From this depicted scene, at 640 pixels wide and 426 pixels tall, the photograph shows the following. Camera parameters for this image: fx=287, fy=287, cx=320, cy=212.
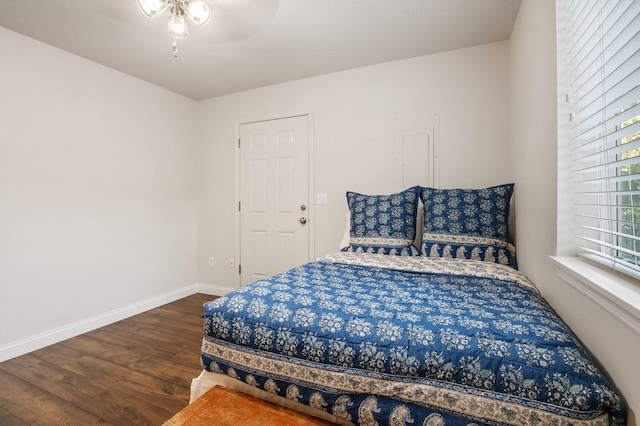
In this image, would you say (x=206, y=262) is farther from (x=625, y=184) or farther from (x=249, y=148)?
(x=625, y=184)

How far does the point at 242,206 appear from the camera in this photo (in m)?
3.46

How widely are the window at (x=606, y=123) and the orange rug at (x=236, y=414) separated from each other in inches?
45.1

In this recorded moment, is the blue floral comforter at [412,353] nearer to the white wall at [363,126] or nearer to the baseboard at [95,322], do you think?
the white wall at [363,126]

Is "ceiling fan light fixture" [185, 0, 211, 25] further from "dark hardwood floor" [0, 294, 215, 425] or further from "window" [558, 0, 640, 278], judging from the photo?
"dark hardwood floor" [0, 294, 215, 425]

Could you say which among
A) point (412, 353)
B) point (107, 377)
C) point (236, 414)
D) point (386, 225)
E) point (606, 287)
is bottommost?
point (107, 377)

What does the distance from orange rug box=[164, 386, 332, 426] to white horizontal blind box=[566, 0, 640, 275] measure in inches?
45.3

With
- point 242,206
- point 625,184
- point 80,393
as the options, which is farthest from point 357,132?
point 80,393

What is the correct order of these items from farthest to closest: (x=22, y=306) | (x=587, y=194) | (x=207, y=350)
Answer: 1. (x=22, y=306)
2. (x=207, y=350)
3. (x=587, y=194)

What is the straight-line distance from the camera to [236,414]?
3.43 ft

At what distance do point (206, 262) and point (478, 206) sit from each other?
123 inches

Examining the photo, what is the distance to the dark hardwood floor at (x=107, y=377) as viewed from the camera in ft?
5.09

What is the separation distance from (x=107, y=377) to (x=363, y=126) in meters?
2.80

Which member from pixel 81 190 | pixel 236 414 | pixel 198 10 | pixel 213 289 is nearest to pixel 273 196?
pixel 213 289

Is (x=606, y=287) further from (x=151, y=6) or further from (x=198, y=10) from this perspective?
(x=151, y=6)
